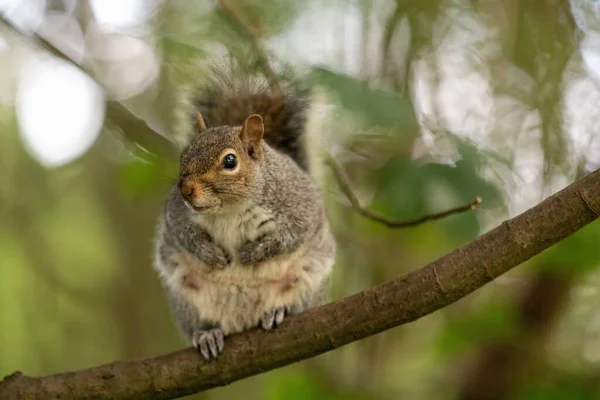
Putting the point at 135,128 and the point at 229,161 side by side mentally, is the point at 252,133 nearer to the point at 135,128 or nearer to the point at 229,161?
the point at 229,161

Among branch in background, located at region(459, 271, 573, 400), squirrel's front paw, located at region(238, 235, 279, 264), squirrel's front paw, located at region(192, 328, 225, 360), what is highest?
squirrel's front paw, located at region(238, 235, 279, 264)

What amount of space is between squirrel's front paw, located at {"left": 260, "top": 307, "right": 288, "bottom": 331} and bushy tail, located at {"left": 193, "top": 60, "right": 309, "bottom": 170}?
26.3 inches

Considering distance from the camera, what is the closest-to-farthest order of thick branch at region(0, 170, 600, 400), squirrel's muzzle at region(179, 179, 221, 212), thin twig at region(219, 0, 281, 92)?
1. thick branch at region(0, 170, 600, 400)
2. squirrel's muzzle at region(179, 179, 221, 212)
3. thin twig at region(219, 0, 281, 92)

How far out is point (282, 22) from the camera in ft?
8.79

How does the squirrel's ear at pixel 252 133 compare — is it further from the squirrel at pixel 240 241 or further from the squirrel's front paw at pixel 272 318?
the squirrel's front paw at pixel 272 318

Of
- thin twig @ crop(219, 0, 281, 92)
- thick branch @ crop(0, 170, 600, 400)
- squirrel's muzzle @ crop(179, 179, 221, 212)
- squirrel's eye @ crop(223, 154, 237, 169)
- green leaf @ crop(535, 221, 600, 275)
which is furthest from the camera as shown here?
thin twig @ crop(219, 0, 281, 92)

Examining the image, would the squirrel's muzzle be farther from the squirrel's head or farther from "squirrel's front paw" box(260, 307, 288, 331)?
"squirrel's front paw" box(260, 307, 288, 331)

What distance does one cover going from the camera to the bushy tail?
234cm

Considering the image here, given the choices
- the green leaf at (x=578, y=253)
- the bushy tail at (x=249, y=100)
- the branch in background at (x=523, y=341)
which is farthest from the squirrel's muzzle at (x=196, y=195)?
the branch in background at (x=523, y=341)

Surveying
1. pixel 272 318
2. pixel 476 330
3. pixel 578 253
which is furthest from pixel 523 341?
pixel 272 318

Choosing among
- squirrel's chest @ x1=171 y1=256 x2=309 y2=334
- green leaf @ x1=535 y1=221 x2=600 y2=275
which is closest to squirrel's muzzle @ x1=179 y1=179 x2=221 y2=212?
squirrel's chest @ x1=171 y1=256 x2=309 y2=334

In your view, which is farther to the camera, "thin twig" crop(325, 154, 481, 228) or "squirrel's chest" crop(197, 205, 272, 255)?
"squirrel's chest" crop(197, 205, 272, 255)

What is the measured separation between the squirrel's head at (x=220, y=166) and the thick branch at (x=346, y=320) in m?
0.36

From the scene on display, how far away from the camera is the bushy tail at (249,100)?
7.68 ft
